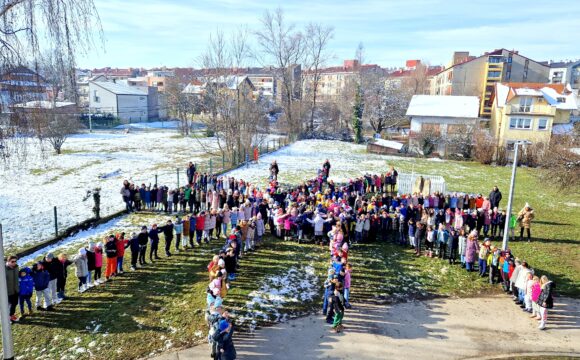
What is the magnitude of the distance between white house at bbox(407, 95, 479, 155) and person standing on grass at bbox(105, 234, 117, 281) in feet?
119

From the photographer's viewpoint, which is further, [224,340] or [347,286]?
[347,286]

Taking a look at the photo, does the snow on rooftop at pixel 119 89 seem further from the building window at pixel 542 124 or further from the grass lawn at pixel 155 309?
the grass lawn at pixel 155 309

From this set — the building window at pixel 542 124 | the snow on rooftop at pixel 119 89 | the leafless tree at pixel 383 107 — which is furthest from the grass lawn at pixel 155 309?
the snow on rooftop at pixel 119 89

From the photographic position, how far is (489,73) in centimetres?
6469

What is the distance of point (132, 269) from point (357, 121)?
40345mm

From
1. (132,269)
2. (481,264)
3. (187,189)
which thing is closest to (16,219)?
(187,189)

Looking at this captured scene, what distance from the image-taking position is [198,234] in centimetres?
1584

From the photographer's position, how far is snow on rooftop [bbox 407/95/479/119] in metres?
47.8

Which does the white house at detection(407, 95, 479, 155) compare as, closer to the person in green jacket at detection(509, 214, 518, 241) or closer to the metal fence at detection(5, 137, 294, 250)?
the person in green jacket at detection(509, 214, 518, 241)

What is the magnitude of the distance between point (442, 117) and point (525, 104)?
8216 millimetres

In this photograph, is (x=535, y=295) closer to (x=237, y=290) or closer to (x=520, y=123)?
(x=237, y=290)

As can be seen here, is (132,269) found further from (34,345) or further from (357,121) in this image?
(357,121)

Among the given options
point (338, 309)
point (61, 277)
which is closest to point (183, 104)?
point (61, 277)

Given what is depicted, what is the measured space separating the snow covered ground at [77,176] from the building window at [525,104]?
33.0m
